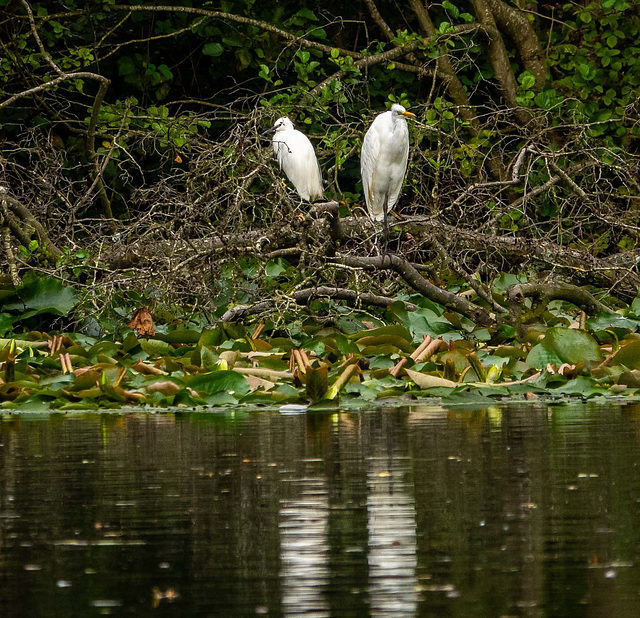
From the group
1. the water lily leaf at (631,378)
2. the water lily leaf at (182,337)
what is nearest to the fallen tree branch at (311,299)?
the water lily leaf at (182,337)

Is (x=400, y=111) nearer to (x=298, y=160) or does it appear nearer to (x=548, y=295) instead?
(x=298, y=160)

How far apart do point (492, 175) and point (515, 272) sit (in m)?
3.58

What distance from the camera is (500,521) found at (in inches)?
105

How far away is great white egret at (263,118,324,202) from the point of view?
10.1 meters

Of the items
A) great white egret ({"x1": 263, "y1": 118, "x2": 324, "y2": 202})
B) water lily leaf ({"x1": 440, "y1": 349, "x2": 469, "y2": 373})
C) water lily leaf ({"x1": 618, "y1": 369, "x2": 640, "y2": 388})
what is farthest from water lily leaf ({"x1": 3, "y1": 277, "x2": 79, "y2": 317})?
water lily leaf ({"x1": 618, "y1": 369, "x2": 640, "y2": 388})

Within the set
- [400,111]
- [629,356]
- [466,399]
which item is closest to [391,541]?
[466,399]

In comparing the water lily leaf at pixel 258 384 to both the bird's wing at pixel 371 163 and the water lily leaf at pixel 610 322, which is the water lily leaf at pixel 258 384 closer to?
the water lily leaf at pixel 610 322

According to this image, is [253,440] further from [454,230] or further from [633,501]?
[454,230]

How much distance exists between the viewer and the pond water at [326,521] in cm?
210

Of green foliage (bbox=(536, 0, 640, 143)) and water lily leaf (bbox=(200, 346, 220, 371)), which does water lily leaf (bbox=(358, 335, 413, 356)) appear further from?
green foliage (bbox=(536, 0, 640, 143))

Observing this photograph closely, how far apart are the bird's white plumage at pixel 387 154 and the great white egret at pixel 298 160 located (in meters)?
0.51

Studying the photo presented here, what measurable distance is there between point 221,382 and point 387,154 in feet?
15.1

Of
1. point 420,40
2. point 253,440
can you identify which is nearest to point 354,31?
point 420,40

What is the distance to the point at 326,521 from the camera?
8.96ft
